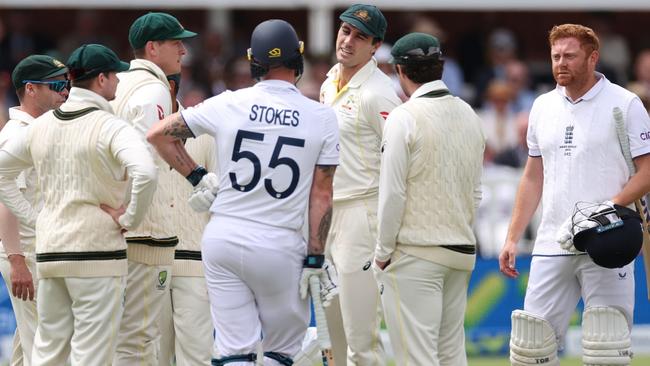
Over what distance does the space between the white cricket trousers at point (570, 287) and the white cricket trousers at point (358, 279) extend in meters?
1.05

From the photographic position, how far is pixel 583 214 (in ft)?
26.2

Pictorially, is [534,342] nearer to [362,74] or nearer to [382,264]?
[382,264]

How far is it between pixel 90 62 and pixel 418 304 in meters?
2.38

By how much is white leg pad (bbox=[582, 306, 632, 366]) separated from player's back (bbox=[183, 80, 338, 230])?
1958mm

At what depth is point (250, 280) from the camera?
7355 millimetres

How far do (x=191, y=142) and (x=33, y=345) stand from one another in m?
1.67

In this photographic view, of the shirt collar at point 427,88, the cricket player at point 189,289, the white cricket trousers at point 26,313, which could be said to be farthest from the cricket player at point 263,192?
the white cricket trousers at point 26,313

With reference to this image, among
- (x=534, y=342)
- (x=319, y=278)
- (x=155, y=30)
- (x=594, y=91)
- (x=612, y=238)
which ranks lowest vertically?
(x=534, y=342)

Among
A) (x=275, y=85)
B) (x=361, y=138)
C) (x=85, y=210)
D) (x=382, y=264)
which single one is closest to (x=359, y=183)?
(x=361, y=138)

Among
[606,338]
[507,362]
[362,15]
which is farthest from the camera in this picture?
[507,362]

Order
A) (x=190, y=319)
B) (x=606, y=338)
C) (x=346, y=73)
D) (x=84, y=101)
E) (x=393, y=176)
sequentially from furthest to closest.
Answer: (x=346, y=73), (x=190, y=319), (x=606, y=338), (x=393, y=176), (x=84, y=101)

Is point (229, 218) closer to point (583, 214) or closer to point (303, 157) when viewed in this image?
point (303, 157)

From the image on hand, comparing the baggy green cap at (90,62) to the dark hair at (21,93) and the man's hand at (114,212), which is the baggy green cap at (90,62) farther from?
the dark hair at (21,93)

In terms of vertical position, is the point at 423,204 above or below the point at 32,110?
below
